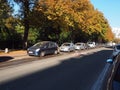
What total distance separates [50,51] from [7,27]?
12.1m

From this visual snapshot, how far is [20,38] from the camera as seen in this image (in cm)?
5031

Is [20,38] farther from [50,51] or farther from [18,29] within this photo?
[50,51]

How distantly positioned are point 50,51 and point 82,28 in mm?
30054

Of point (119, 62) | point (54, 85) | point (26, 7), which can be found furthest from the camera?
point (26, 7)

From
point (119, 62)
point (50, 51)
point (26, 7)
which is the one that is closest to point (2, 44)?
point (26, 7)

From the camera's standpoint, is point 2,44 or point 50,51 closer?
point 50,51

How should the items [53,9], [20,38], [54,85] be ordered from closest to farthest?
[54,85]
[53,9]
[20,38]

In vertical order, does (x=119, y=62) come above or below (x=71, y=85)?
above

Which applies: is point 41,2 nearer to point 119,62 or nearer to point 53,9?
point 53,9

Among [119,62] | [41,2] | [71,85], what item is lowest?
[71,85]

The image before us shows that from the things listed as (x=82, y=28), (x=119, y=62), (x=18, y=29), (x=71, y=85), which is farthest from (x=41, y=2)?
(x=119, y=62)

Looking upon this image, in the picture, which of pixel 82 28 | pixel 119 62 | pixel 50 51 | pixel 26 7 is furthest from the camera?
pixel 82 28

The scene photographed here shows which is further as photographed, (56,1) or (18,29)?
(18,29)

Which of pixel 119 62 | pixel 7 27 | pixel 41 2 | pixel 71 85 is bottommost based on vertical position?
pixel 71 85
